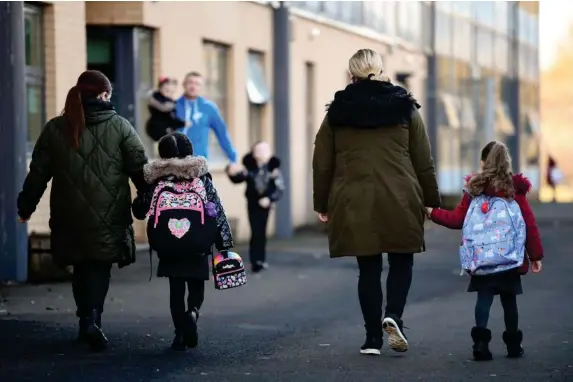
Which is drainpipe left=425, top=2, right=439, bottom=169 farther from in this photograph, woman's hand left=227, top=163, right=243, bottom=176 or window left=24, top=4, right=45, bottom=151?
woman's hand left=227, top=163, right=243, bottom=176

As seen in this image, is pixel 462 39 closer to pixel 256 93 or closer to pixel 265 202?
pixel 256 93

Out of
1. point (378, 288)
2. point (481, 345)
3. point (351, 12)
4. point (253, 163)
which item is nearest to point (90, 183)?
point (378, 288)

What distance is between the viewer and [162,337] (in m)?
10.4

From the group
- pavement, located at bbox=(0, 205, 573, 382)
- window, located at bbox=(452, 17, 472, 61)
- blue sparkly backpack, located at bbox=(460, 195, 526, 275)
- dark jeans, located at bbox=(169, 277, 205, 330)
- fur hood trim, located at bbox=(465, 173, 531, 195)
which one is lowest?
pavement, located at bbox=(0, 205, 573, 382)

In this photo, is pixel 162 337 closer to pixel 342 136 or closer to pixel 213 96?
pixel 342 136

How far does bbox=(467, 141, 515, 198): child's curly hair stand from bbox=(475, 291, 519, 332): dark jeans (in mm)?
614

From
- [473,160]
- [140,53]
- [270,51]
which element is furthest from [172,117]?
[473,160]

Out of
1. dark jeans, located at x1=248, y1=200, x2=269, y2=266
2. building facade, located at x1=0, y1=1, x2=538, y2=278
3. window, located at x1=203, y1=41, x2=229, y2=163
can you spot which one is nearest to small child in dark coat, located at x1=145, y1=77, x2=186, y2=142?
building facade, located at x1=0, y1=1, x2=538, y2=278

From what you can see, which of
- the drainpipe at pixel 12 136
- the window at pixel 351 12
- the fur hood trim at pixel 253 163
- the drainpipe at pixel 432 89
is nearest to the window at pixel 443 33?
the drainpipe at pixel 432 89

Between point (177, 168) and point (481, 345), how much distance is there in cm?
212

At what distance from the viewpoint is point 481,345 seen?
364 inches

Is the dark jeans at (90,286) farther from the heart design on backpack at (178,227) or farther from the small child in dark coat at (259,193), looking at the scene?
the small child in dark coat at (259,193)

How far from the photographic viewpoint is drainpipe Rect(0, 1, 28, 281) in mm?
14461

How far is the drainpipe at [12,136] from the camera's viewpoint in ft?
47.4
